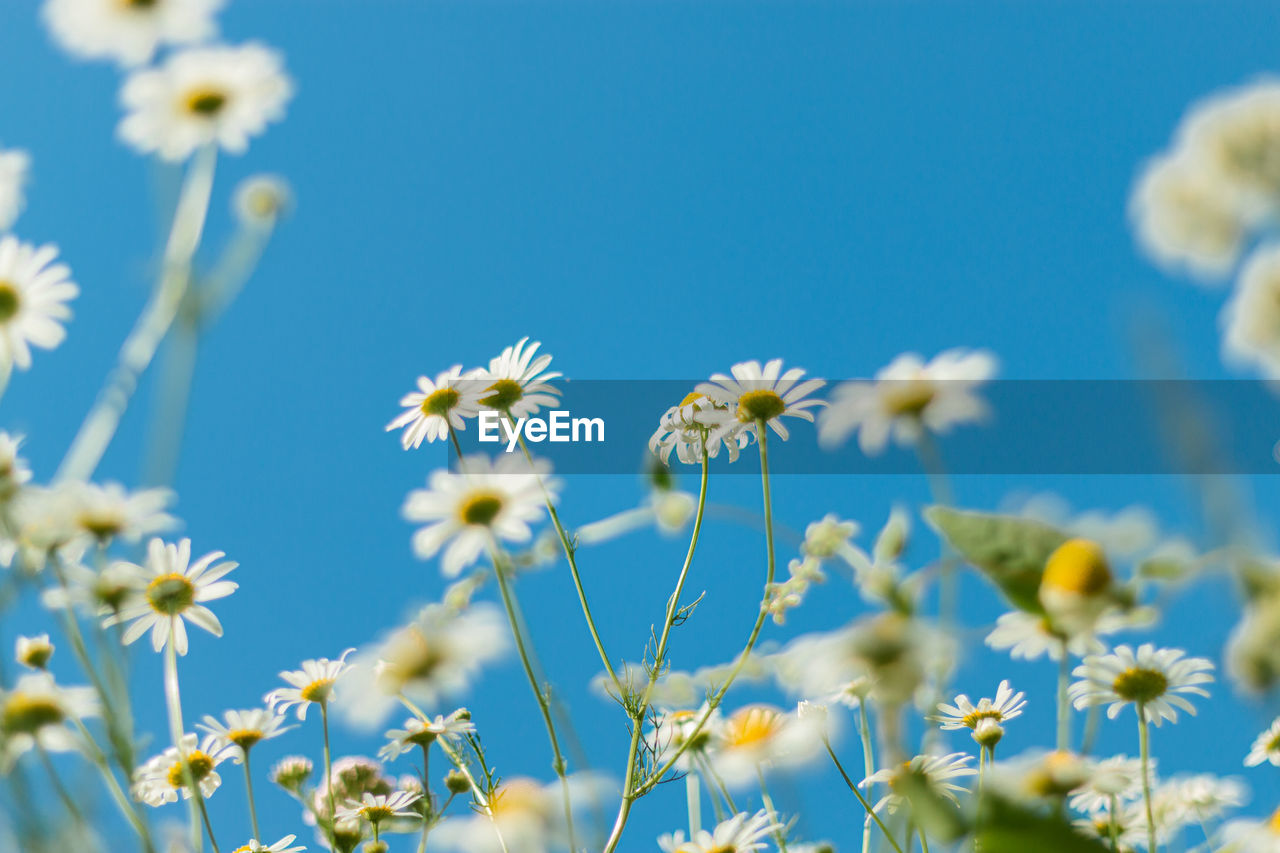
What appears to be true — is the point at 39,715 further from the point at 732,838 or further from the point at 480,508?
the point at 732,838

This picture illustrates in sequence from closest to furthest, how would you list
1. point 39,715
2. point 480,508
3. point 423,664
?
point 423,664 → point 39,715 → point 480,508

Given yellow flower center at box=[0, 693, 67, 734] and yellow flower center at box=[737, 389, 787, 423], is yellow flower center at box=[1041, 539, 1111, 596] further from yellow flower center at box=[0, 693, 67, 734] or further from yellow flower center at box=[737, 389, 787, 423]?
yellow flower center at box=[737, 389, 787, 423]

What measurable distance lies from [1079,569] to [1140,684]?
2.72ft

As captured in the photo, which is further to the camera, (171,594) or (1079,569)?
(171,594)

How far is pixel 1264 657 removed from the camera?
1.03ft

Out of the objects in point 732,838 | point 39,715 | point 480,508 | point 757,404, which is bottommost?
point 732,838

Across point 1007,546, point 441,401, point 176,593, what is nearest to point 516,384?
point 441,401

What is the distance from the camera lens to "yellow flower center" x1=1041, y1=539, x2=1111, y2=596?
1.19 feet

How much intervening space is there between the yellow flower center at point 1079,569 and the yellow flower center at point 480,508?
49 cm

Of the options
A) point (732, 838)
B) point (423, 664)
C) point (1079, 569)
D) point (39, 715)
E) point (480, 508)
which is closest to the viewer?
point (1079, 569)

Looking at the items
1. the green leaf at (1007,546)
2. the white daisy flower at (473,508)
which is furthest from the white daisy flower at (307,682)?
the green leaf at (1007,546)

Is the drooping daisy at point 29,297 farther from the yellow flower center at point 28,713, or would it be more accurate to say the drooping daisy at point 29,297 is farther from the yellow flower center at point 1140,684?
the yellow flower center at point 1140,684

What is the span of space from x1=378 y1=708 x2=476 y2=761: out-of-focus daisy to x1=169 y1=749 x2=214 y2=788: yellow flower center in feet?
0.70

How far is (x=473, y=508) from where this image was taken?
0.80 meters
